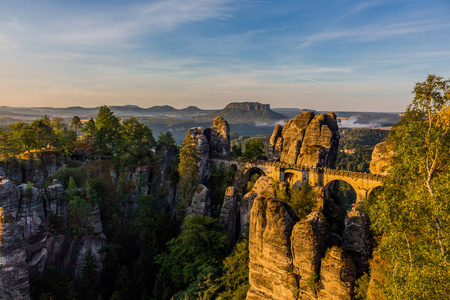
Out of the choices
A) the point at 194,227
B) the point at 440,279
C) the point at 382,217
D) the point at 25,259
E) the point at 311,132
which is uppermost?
the point at 311,132

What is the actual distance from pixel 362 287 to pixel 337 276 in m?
1.52

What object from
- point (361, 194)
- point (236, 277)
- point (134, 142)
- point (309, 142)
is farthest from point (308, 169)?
point (134, 142)

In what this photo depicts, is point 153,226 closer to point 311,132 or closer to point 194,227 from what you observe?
point 194,227

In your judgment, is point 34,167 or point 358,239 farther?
point 34,167

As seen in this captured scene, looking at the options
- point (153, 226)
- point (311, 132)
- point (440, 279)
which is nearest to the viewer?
point (440, 279)

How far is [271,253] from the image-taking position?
66.0 feet

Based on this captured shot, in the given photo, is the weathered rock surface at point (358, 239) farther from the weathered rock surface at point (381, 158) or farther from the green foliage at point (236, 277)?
the weathered rock surface at point (381, 158)

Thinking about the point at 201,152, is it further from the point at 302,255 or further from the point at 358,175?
the point at 302,255

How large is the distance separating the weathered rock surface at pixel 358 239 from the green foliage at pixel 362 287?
5.01 ft

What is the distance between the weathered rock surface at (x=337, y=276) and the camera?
1702 cm

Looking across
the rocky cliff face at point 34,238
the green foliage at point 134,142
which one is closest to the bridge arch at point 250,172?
the green foliage at point 134,142

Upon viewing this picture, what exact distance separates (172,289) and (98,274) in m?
12.3

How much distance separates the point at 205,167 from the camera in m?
53.5

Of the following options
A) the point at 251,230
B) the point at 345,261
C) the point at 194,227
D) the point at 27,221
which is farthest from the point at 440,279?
the point at 27,221
